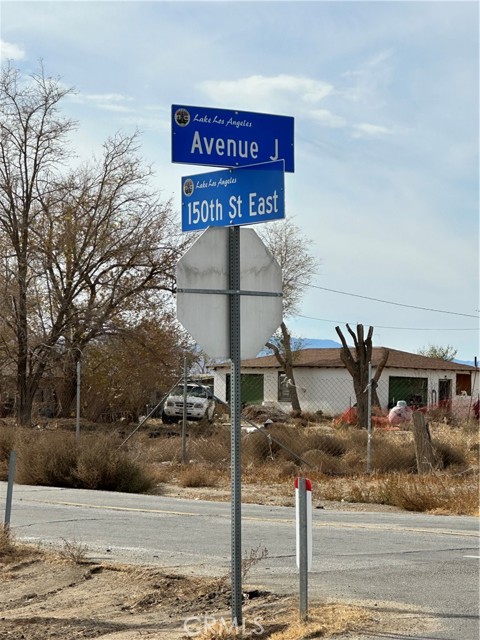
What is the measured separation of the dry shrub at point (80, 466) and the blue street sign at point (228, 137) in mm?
12137

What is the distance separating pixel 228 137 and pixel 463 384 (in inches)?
2188

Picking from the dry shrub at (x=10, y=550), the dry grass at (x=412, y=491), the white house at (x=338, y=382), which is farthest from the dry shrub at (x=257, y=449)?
the white house at (x=338, y=382)

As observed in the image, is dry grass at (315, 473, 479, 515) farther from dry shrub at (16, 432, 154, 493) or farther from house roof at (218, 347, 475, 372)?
house roof at (218, 347, 475, 372)

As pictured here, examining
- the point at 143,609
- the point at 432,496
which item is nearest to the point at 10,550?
the point at 143,609

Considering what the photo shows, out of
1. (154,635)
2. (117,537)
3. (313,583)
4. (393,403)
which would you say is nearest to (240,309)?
(154,635)

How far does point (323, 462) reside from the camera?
20.2m

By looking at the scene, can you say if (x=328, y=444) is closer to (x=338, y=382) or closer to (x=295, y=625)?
(x=295, y=625)

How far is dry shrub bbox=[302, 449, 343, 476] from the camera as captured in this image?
20.0 meters

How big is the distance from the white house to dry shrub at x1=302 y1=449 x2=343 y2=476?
98.6ft

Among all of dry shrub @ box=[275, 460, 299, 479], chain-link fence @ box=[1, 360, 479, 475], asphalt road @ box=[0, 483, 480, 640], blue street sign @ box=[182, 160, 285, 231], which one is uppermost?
blue street sign @ box=[182, 160, 285, 231]

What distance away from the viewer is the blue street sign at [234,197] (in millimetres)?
6578

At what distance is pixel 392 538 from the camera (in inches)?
448

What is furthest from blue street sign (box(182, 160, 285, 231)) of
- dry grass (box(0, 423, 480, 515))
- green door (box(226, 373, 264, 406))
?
green door (box(226, 373, 264, 406))
